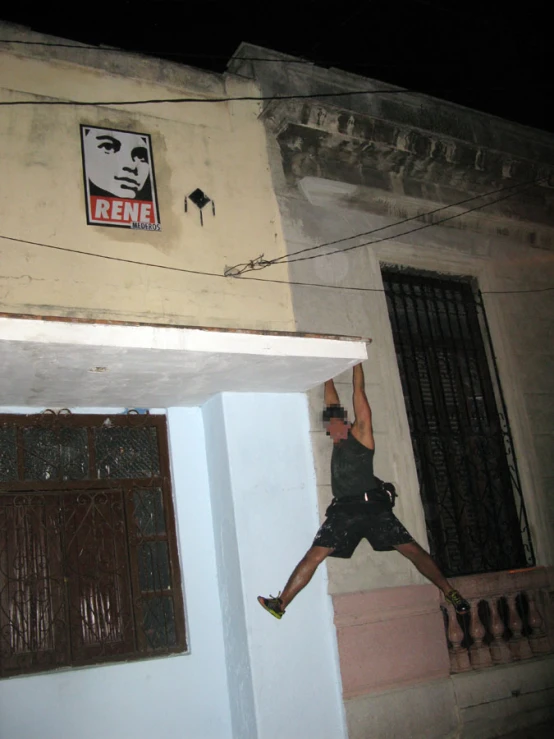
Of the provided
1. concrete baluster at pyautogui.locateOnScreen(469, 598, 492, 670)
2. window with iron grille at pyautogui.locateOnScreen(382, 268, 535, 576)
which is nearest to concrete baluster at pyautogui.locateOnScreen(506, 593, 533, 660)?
concrete baluster at pyautogui.locateOnScreen(469, 598, 492, 670)

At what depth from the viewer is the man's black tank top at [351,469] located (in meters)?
6.41

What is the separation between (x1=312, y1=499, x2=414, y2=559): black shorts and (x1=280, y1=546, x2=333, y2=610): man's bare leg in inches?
2.8

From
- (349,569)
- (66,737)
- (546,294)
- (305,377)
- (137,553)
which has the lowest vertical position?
(66,737)

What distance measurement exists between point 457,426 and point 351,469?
1.78 metres

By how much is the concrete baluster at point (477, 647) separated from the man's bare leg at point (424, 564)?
21.9 inches

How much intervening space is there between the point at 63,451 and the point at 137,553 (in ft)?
3.74

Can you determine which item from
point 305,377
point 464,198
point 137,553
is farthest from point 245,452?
point 464,198

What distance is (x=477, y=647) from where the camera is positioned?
660 cm

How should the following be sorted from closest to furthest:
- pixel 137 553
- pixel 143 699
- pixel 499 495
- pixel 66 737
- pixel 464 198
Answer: pixel 66 737, pixel 143 699, pixel 137 553, pixel 499 495, pixel 464 198

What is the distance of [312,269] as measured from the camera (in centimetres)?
708

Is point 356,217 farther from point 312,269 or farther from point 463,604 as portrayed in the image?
point 463,604

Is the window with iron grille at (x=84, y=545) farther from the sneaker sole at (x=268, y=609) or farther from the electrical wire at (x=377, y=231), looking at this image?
the electrical wire at (x=377, y=231)

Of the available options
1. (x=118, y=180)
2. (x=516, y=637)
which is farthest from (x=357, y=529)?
(x=118, y=180)

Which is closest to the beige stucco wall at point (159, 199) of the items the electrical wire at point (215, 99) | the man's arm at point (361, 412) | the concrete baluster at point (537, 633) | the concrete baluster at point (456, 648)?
the electrical wire at point (215, 99)
